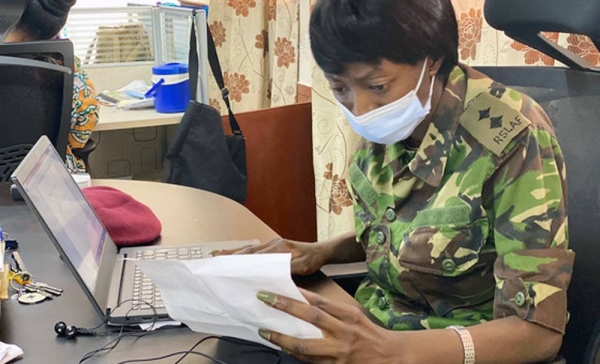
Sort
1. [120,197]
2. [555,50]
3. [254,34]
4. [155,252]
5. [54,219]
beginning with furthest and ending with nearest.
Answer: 1. [254,34]
2. [120,197]
3. [155,252]
4. [555,50]
5. [54,219]

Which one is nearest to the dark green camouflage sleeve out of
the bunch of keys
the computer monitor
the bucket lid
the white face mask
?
the white face mask

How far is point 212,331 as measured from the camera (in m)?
0.84

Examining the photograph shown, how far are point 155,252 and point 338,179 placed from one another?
1098 mm

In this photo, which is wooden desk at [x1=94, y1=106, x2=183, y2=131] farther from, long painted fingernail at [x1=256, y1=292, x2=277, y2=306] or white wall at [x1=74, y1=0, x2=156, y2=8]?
long painted fingernail at [x1=256, y1=292, x2=277, y2=306]

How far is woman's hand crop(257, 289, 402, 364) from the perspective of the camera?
0.79 m

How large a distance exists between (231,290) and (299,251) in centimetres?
42

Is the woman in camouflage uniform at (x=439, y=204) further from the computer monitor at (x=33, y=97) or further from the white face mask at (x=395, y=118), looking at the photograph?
the computer monitor at (x=33, y=97)

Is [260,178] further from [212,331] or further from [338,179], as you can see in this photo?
[212,331]

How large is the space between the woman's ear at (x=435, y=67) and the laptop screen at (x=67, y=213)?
0.57m

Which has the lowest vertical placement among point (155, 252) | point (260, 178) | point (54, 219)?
point (260, 178)

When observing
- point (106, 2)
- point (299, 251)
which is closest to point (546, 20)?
point (299, 251)

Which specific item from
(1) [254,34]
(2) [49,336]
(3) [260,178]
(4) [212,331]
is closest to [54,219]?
(2) [49,336]

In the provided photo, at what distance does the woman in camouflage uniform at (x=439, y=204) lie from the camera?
34.1 inches

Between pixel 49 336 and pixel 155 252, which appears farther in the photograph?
pixel 155 252
